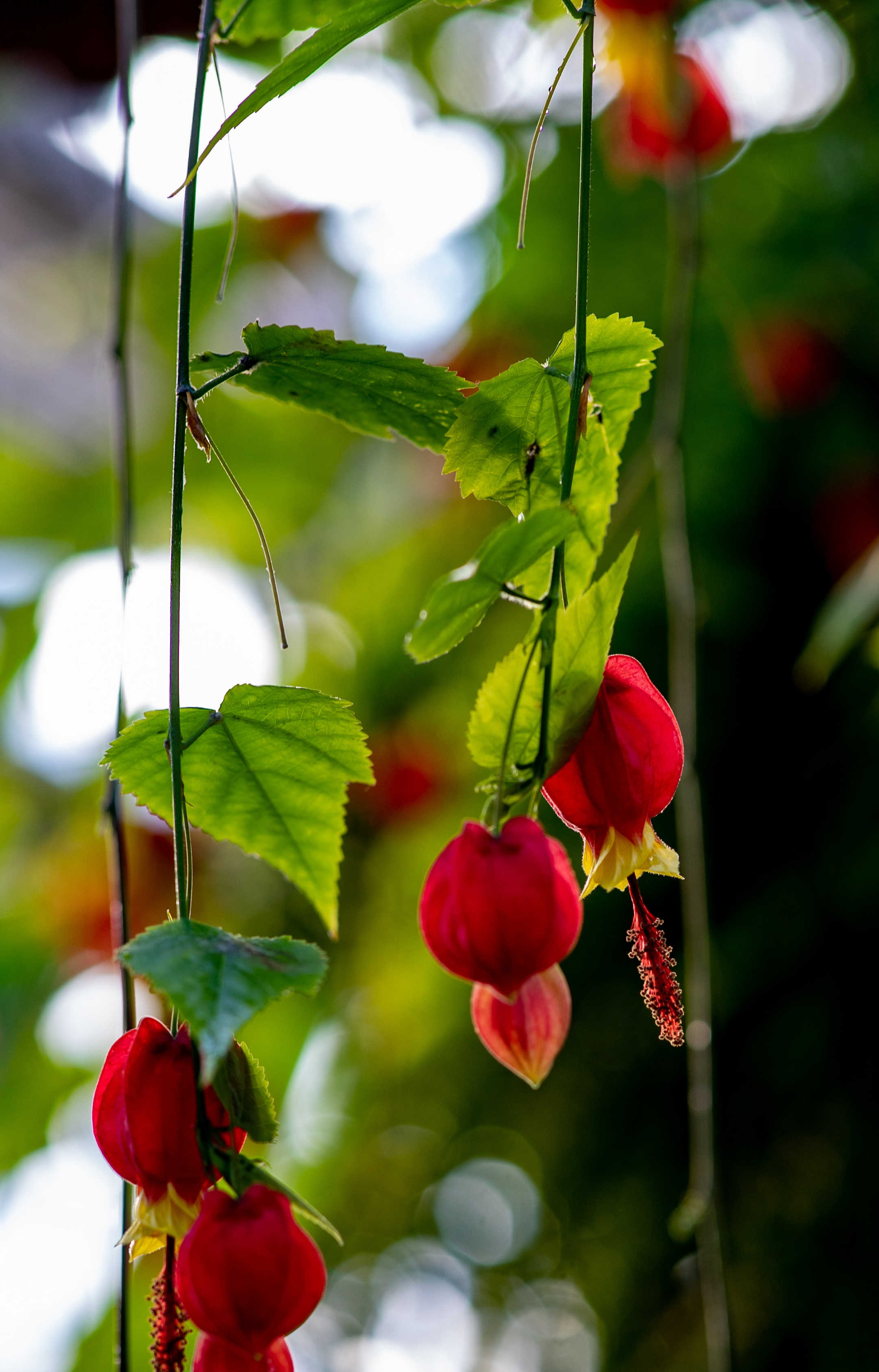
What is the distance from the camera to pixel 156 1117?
11.8 inches

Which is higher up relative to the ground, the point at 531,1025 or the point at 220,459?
the point at 220,459

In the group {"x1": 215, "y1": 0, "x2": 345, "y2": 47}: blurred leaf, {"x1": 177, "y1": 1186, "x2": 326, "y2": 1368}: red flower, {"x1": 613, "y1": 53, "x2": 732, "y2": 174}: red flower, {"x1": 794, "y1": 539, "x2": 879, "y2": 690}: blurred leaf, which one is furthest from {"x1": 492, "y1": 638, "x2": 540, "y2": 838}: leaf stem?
{"x1": 613, "y1": 53, "x2": 732, "y2": 174}: red flower

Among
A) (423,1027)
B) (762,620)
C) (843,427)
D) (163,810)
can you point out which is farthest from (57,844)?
(163,810)

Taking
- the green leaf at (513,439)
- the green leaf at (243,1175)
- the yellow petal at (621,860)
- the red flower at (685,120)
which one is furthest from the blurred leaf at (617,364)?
the red flower at (685,120)

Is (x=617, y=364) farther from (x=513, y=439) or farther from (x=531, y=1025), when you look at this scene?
(x=531, y=1025)

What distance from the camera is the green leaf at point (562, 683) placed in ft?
0.99

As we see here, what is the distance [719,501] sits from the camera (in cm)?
104

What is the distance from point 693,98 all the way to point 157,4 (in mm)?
395

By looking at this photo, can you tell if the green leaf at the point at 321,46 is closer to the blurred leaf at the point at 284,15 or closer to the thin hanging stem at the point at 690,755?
the blurred leaf at the point at 284,15

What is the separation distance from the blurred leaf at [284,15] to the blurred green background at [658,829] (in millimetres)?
516

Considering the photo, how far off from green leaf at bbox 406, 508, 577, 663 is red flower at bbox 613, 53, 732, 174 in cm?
63

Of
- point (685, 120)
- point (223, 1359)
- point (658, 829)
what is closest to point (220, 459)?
point (223, 1359)

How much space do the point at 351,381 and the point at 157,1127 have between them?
215mm

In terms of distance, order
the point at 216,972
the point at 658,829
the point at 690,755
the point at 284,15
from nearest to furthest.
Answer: the point at 216,972 → the point at 284,15 → the point at 690,755 → the point at 658,829
